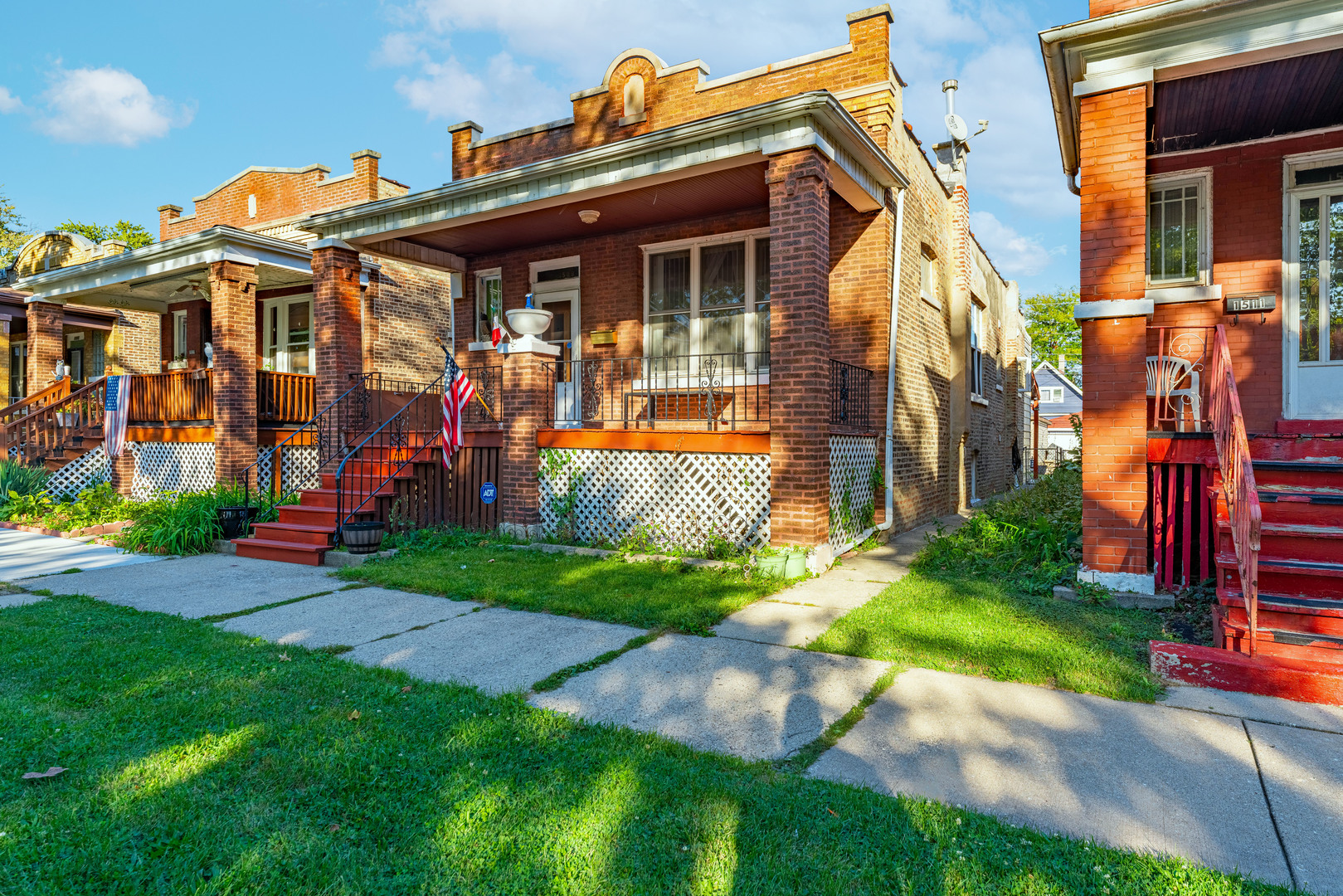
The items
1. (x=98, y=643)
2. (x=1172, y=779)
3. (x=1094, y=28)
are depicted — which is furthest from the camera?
(x=1094, y=28)

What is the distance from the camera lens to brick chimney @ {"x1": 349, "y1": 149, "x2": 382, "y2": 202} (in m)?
15.4

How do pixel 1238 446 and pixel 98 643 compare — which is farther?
pixel 98 643

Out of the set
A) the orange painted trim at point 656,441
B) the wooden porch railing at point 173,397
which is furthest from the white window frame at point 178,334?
the orange painted trim at point 656,441

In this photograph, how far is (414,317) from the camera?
51.9 feet

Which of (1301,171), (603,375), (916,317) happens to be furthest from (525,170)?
(1301,171)

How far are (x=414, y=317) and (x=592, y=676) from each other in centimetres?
1325

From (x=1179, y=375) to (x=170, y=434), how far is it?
1564 cm

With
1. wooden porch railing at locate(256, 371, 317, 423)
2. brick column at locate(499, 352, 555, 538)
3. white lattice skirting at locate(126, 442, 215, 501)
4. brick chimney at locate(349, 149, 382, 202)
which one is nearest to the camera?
brick column at locate(499, 352, 555, 538)

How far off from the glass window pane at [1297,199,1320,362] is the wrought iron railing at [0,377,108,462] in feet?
57.3

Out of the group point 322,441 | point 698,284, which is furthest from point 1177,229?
point 322,441

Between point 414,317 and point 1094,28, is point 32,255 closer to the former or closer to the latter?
point 414,317

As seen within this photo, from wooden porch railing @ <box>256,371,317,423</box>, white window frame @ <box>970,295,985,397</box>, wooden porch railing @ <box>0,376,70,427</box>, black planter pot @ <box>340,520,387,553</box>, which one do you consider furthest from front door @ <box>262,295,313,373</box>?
white window frame @ <box>970,295,985,397</box>

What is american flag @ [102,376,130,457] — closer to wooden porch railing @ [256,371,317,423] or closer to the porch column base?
wooden porch railing @ [256,371,317,423]

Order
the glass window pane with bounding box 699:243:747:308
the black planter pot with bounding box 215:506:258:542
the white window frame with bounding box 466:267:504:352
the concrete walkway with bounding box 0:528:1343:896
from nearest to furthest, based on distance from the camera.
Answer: the concrete walkway with bounding box 0:528:1343:896
the black planter pot with bounding box 215:506:258:542
the glass window pane with bounding box 699:243:747:308
the white window frame with bounding box 466:267:504:352
